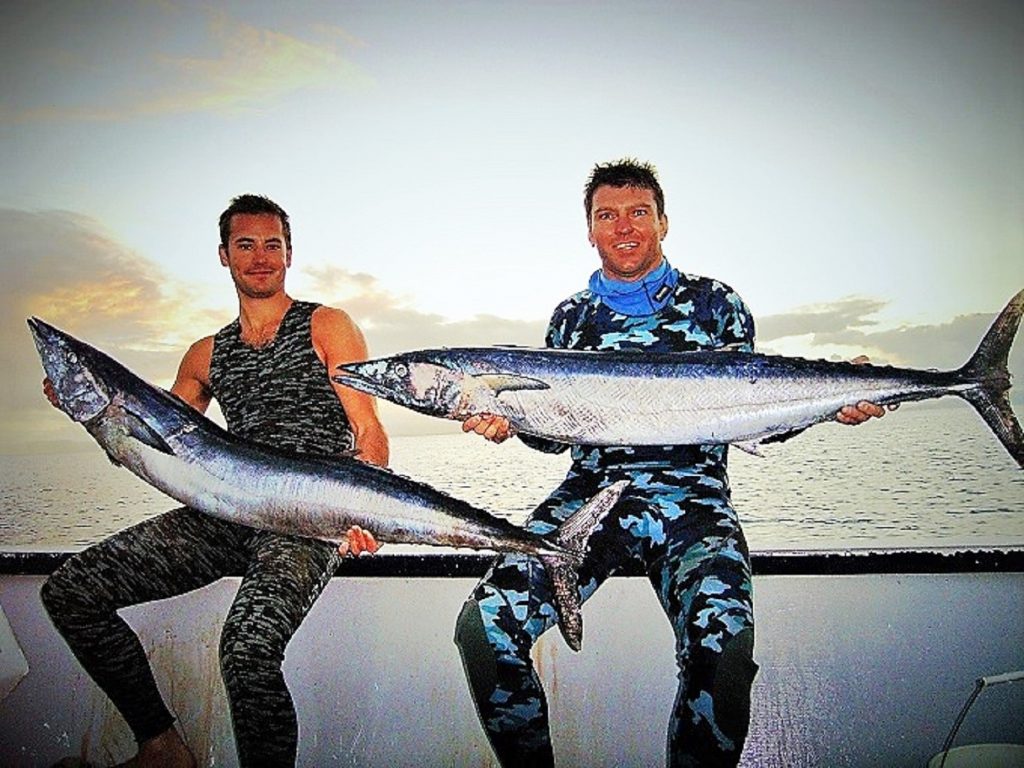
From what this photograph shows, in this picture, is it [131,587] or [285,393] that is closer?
[131,587]

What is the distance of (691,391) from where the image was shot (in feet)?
6.77

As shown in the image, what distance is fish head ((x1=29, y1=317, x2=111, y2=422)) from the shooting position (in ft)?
7.02

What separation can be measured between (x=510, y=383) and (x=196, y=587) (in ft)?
3.05

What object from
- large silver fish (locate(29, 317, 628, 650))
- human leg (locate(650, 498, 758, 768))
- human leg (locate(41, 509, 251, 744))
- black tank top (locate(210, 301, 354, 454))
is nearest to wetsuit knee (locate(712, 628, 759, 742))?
human leg (locate(650, 498, 758, 768))

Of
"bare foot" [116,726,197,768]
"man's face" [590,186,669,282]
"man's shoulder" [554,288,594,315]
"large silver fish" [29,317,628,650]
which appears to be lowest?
"bare foot" [116,726,197,768]

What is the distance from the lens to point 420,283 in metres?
2.64

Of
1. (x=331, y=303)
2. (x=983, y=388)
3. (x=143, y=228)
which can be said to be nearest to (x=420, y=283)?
(x=331, y=303)

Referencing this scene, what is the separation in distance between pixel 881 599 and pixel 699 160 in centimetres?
127

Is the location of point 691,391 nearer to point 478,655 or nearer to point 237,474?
point 478,655

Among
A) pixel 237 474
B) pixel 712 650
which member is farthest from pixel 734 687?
pixel 237 474

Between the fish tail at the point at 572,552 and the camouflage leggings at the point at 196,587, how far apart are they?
0.56 meters

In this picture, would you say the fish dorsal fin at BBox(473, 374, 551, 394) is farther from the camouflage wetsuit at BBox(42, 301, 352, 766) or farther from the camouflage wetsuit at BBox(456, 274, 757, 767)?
the camouflage wetsuit at BBox(42, 301, 352, 766)

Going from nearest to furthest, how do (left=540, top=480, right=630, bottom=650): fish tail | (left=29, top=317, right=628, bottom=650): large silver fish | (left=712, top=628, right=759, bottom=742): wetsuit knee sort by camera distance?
(left=712, top=628, right=759, bottom=742): wetsuit knee → (left=540, top=480, right=630, bottom=650): fish tail → (left=29, top=317, right=628, bottom=650): large silver fish

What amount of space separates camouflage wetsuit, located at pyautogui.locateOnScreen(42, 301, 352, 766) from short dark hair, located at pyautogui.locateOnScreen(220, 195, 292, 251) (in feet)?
0.79
